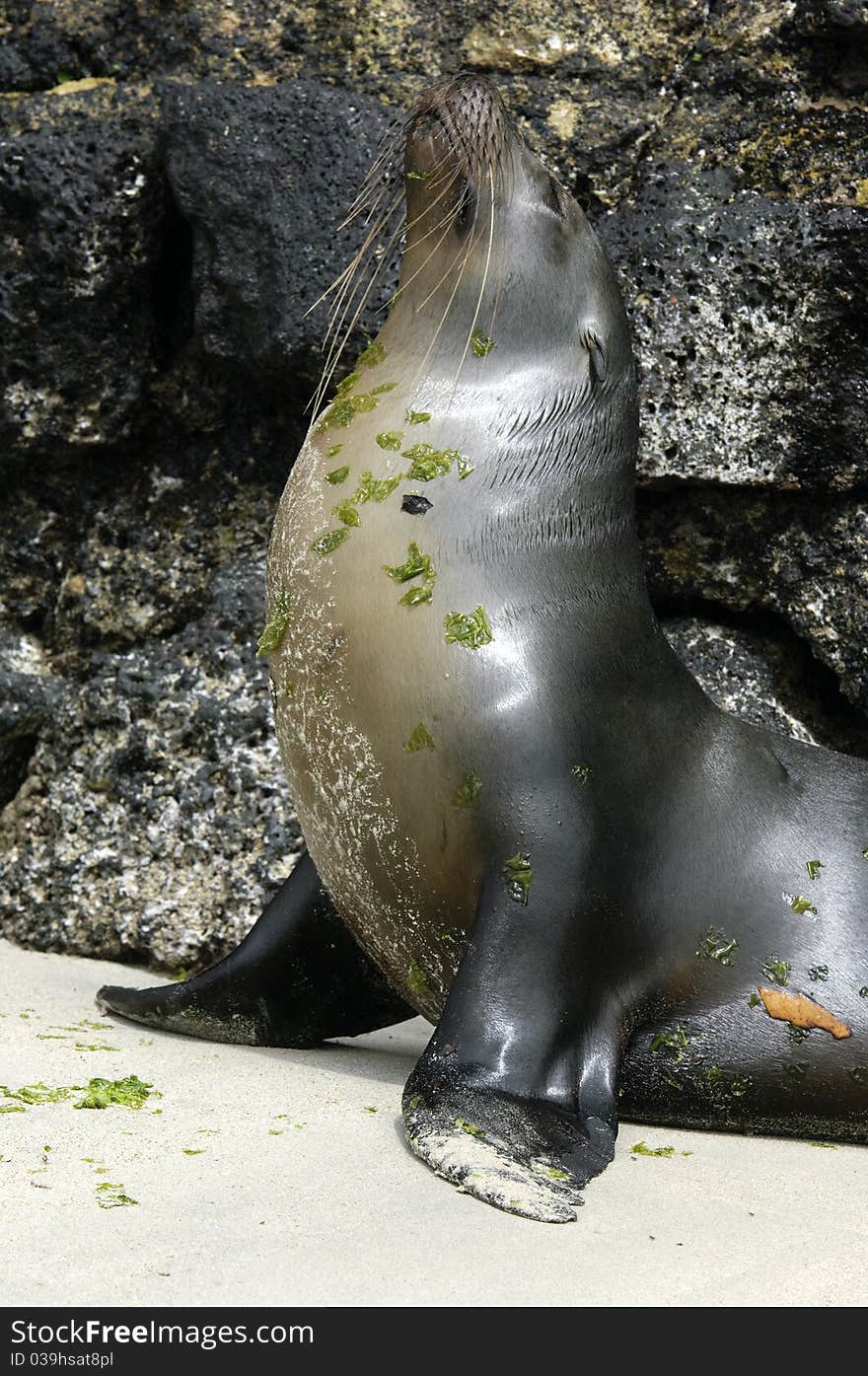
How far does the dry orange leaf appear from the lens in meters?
3.32

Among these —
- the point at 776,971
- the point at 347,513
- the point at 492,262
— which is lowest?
the point at 776,971

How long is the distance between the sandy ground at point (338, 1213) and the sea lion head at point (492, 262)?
162cm

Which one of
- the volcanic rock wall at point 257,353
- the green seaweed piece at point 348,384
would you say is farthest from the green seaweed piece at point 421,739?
the volcanic rock wall at point 257,353

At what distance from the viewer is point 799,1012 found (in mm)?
3330

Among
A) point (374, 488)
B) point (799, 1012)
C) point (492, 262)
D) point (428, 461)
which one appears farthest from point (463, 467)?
point (799, 1012)

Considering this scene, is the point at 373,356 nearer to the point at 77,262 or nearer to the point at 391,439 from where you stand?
the point at 391,439

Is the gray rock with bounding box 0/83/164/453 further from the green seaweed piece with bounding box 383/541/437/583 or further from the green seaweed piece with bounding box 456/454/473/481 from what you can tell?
the green seaweed piece with bounding box 383/541/437/583

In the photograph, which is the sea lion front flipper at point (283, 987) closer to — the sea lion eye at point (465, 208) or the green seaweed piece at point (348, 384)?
the green seaweed piece at point (348, 384)

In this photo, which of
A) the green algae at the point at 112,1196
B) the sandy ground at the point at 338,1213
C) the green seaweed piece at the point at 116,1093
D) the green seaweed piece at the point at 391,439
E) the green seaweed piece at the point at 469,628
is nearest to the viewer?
the sandy ground at the point at 338,1213

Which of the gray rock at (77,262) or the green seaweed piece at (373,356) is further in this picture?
the gray rock at (77,262)

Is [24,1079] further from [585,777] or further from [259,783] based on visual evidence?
[259,783]

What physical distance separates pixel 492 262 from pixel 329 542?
2.64 ft

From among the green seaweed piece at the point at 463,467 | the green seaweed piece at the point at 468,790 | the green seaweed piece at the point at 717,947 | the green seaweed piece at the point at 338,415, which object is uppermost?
the green seaweed piece at the point at 463,467

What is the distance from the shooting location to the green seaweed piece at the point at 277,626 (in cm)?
334
